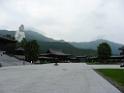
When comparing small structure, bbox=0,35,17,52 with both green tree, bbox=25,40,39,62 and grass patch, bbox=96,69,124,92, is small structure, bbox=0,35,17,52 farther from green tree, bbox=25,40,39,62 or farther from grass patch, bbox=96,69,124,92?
grass patch, bbox=96,69,124,92

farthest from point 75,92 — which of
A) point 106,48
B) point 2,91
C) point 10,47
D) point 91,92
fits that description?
point 106,48

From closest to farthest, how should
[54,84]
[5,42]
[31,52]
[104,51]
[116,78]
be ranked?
[54,84] → [116,78] → [5,42] → [31,52] → [104,51]

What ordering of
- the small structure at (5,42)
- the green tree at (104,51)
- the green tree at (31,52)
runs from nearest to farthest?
the small structure at (5,42), the green tree at (31,52), the green tree at (104,51)

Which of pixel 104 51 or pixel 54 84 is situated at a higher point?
pixel 104 51

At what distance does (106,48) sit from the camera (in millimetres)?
125250

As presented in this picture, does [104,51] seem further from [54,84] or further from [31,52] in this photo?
[54,84]

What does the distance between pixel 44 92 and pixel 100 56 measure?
11354 cm

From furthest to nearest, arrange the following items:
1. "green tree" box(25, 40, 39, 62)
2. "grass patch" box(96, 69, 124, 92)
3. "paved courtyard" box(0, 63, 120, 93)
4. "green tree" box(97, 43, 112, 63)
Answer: "green tree" box(97, 43, 112, 63) < "green tree" box(25, 40, 39, 62) < "grass patch" box(96, 69, 124, 92) < "paved courtyard" box(0, 63, 120, 93)

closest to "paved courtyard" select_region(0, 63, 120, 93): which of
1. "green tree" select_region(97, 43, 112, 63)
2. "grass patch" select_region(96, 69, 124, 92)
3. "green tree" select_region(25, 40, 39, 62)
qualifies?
"grass patch" select_region(96, 69, 124, 92)

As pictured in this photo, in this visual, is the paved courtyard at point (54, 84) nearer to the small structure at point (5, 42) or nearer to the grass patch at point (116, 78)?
the grass patch at point (116, 78)

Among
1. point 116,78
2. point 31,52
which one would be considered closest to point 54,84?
point 116,78

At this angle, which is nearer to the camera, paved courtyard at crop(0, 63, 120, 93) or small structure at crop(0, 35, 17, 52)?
paved courtyard at crop(0, 63, 120, 93)

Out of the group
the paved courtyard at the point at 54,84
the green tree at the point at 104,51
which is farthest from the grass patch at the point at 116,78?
the green tree at the point at 104,51

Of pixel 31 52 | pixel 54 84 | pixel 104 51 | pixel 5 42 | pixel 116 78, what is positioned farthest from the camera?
pixel 104 51
